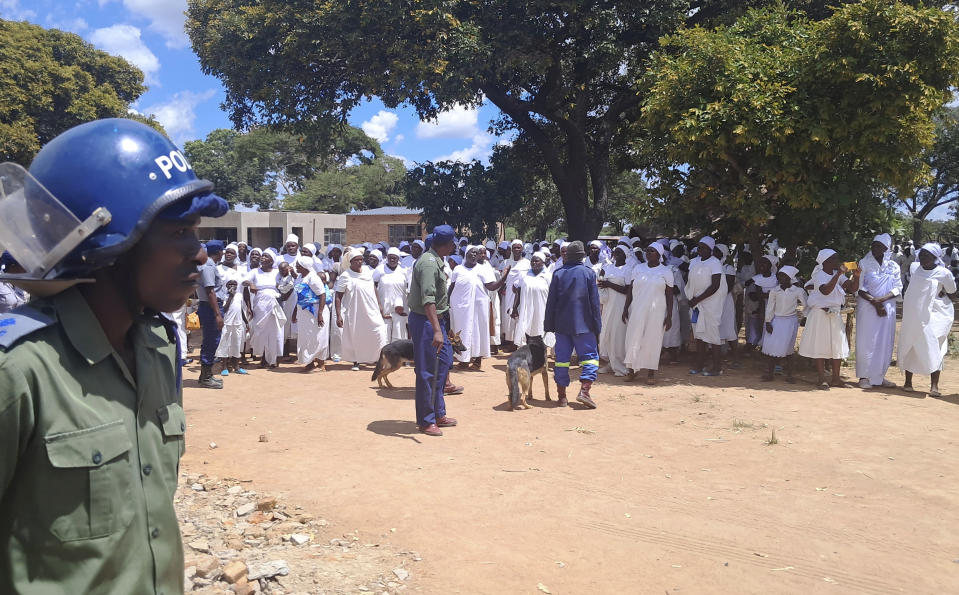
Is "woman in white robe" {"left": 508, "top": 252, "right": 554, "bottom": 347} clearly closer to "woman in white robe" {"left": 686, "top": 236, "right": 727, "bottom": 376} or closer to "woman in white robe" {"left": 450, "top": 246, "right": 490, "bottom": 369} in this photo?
"woman in white robe" {"left": 450, "top": 246, "right": 490, "bottom": 369}

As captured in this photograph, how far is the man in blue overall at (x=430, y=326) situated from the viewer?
6.39m

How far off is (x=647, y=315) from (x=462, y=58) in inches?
274

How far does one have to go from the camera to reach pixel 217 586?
11.7 feet

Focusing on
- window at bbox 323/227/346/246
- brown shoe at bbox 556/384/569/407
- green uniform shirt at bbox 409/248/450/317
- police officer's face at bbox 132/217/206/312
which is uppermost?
window at bbox 323/227/346/246

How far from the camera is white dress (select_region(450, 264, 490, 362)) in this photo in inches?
405

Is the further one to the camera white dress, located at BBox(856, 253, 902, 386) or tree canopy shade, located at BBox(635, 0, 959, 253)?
white dress, located at BBox(856, 253, 902, 386)

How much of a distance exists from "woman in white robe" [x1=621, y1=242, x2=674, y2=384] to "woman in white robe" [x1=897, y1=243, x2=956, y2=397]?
9.90 ft

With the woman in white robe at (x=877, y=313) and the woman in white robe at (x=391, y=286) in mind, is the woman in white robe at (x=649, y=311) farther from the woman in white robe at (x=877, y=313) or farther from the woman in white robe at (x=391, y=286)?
the woman in white robe at (x=391, y=286)

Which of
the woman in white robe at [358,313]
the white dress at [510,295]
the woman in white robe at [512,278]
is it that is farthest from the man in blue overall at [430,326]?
the woman in white robe at [512,278]

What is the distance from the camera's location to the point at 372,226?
1335 inches

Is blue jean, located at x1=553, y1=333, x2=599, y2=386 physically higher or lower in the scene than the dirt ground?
higher

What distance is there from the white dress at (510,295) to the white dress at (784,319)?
3882 mm

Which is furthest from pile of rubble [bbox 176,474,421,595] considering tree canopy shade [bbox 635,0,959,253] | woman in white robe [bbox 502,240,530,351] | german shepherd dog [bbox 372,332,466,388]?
tree canopy shade [bbox 635,0,959,253]

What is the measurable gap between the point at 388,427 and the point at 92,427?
575 centimetres
